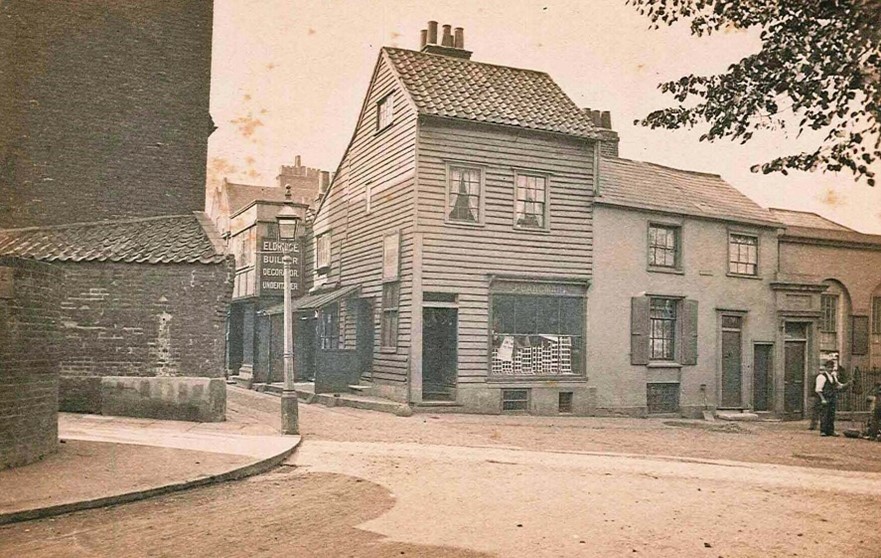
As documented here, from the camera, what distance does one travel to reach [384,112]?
22031 millimetres

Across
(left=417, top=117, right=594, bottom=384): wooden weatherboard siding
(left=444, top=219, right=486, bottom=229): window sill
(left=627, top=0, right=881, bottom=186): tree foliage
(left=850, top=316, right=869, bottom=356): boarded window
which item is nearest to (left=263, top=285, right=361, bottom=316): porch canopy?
(left=417, top=117, right=594, bottom=384): wooden weatherboard siding

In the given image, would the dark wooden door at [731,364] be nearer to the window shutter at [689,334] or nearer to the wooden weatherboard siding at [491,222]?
the window shutter at [689,334]

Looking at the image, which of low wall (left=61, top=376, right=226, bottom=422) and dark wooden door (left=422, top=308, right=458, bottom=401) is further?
dark wooden door (left=422, top=308, right=458, bottom=401)

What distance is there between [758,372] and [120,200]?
60.0ft

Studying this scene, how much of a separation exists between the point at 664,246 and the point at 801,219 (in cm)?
699

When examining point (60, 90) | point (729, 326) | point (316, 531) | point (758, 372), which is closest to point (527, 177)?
point (729, 326)

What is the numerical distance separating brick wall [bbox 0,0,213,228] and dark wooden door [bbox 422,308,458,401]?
20.8 feet

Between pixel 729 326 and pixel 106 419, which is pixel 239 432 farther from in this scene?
pixel 729 326

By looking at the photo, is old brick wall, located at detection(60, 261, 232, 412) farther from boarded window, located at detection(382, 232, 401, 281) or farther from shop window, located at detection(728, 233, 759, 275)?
shop window, located at detection(728, 233, 759, 275)

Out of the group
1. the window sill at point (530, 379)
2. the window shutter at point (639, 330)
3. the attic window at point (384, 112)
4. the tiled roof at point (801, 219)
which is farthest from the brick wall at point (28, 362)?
the tiled roof at point (801, 219)

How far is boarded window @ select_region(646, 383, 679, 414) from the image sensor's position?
72.2ft

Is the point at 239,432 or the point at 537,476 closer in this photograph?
the point at 537,476

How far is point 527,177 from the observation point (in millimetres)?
20797

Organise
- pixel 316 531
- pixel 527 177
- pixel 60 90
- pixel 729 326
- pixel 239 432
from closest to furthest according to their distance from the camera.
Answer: pixel 316 531
pixel 239 432
pixel 60 90
pixel 527 177
pixel 729 326
